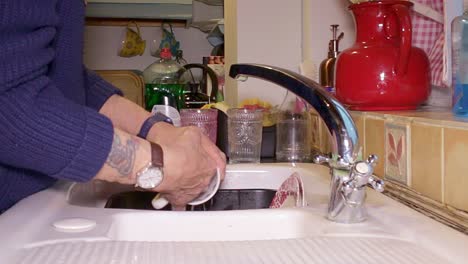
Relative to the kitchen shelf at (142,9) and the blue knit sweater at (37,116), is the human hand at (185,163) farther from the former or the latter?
the kitchen shelf at (142,9)

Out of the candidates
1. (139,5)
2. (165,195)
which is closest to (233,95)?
(165,195)

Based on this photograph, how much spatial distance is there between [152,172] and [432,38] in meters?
0.53

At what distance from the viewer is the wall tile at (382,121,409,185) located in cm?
67

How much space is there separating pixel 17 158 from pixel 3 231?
82 mm

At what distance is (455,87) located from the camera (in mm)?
712

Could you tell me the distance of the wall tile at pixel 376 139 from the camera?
741 mm

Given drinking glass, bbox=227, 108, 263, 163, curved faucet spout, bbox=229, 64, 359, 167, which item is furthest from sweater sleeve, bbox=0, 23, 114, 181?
drinking glass, bbox=227, 108, 263, 163

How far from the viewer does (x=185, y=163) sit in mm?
667

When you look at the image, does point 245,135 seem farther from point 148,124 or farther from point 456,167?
point 456,167

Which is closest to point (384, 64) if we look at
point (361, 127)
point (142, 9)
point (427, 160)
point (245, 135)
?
point (361, 127)

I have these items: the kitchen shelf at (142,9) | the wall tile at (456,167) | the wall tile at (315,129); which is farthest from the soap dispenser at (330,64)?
the kitchen shelf at (142,9)

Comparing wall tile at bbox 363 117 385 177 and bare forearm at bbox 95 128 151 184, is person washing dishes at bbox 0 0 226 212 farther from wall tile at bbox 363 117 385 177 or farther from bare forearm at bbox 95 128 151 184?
wall tile at bbox 363 117 385 177

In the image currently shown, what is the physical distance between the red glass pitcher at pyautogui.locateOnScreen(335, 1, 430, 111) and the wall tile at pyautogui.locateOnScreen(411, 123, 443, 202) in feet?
0.54

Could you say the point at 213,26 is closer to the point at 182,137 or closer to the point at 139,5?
the point at 139,5
